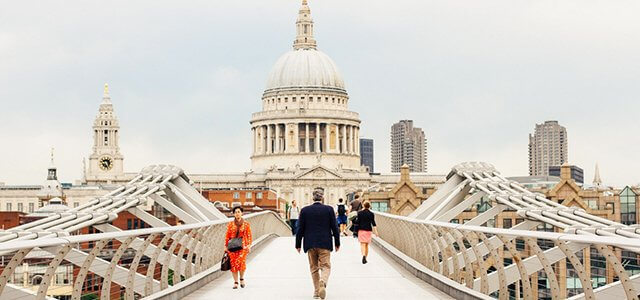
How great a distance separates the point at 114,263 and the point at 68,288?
6.01ft

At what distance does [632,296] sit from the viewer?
34.7 feet

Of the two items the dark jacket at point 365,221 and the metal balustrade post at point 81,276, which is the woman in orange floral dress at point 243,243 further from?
the dark jacket at point 365,221

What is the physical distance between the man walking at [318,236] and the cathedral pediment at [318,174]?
17147 cm

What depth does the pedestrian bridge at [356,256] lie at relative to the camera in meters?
12.2

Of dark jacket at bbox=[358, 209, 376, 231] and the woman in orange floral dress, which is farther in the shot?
dark jacket at bbox=[358, 209, 376, 231]

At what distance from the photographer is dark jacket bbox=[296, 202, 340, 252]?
17.9m

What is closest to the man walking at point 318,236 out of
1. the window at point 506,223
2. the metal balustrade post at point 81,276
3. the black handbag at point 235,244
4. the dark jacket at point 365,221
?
the black handbag at point 235,244

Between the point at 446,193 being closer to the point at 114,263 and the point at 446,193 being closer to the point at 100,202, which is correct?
the point at 100,202

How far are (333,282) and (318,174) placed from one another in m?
170

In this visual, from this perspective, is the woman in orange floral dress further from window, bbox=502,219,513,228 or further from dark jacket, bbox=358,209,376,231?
window, bbox=502,219,513,228

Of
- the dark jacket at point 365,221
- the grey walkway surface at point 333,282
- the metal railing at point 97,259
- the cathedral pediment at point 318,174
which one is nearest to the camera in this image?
the metal railing at point 97,259

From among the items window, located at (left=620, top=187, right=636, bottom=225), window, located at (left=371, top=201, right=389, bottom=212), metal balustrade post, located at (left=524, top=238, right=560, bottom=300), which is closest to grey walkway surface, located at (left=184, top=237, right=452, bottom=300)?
metal balustrade post, located at (left=524, top=238, right=560, bottom=300)

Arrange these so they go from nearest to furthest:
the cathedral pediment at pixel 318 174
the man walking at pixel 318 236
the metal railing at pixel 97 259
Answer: the metal railing at pixel 97 259 < the man walking at pixel 318 236 < the cathedral pediment at pixel 318 174

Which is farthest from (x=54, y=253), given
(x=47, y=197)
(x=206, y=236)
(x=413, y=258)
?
(x=47, y=197)
